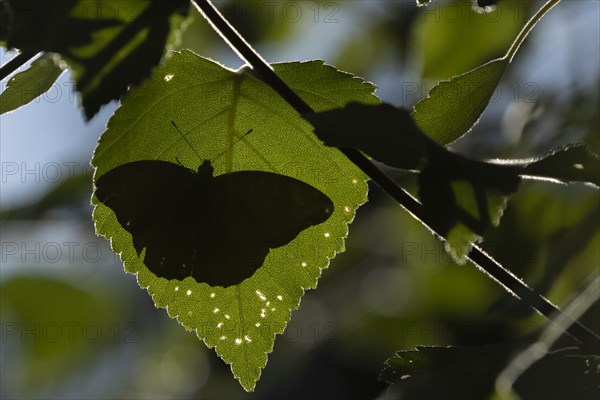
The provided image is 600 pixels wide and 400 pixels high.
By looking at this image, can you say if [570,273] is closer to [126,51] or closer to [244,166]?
[244,166]

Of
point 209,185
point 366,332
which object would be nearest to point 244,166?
point 209,185

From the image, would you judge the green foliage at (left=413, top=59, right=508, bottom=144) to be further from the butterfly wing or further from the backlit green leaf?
the butterfly wing

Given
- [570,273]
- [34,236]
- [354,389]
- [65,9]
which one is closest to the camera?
[65,9]

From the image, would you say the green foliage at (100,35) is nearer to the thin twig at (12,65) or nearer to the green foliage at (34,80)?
the thin twig at (12,65)

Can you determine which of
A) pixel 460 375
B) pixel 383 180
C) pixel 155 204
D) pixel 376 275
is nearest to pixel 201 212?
pixel 155 204

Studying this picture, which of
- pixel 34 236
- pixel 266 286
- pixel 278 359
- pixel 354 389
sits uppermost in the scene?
pixel 266 286

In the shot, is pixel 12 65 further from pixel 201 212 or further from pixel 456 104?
pixel 456 104
